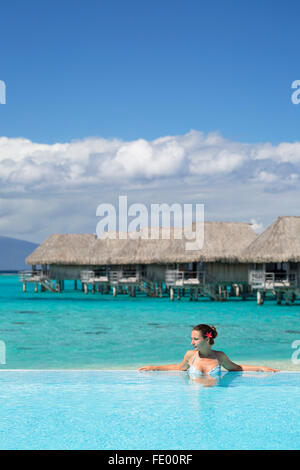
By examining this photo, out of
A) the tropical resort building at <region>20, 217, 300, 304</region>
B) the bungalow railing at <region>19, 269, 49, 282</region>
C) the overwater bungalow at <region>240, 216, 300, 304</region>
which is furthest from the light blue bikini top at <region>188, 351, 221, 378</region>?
the bungalow railing at <region>19, 269, 49, 282</region>

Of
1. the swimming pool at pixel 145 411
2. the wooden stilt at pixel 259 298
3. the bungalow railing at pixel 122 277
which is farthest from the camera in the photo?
the bungalow railing at pixel 122 277

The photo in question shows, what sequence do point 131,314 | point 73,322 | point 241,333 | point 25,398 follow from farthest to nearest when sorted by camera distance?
point 131,314, point 73,322, point 241,333, point 25,398

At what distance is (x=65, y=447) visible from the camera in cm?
575

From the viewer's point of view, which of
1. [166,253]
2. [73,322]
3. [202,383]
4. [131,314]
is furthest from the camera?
[166,253]

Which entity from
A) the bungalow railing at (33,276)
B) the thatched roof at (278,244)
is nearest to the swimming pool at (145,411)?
the thatched roof at (278,244)

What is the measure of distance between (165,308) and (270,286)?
4803mm

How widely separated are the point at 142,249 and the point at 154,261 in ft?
6.86

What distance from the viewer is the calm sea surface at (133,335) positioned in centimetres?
1266

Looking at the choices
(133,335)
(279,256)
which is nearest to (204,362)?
(133,335)

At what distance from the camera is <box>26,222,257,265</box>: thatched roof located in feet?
112

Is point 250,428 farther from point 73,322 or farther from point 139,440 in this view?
point 73,322

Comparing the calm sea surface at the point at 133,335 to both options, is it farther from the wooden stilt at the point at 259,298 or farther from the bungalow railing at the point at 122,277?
the bungalow railing at the point at 122,277

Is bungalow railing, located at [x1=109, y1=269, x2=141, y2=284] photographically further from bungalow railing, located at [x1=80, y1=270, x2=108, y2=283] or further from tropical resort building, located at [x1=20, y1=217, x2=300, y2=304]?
bungalow railing, located at [x1=80, y1=270, x2=108, y2=283]

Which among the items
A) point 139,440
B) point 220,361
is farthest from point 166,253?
point 139,440
